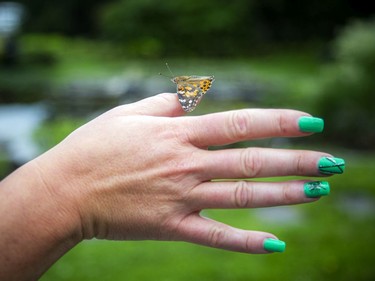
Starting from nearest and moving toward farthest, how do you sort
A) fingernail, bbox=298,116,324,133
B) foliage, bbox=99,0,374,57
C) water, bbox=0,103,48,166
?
1. fingernail, bbox=298,116,324,133
2. foliage, bbox=99,0,374,57
3. water, bbox=0,103,48,166

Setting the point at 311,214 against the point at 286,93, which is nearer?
the point at 311,214

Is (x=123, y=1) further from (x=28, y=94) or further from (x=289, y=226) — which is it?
(x=289, y=226)

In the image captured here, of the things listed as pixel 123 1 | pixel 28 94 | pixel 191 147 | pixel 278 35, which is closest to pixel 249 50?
pixel 278 35

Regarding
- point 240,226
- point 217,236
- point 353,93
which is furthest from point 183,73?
point 353,93

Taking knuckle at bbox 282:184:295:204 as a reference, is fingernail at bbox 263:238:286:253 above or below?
below

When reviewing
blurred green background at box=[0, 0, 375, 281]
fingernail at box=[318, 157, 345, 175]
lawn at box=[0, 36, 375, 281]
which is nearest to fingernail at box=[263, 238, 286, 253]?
fingernail at box=[318, 157, 345, 175]

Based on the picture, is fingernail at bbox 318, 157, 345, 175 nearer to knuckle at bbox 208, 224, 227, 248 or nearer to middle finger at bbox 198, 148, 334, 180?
middle finger at bbox 198, 148, 334, 180

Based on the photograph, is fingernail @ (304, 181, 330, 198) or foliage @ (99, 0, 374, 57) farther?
foliage @ (99, 0, 374, 57)

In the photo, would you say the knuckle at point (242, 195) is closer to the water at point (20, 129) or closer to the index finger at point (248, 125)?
the index finger at point (248, 125)
